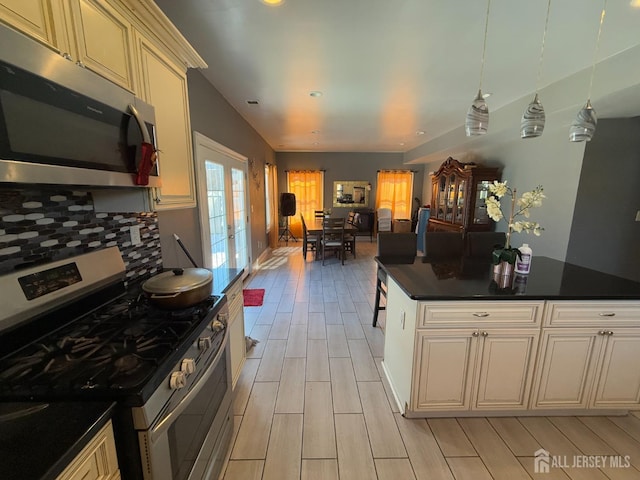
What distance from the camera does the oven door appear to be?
84 centimetres

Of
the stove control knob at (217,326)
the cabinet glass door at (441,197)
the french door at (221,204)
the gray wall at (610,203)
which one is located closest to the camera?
the stove control knob at (217,326)

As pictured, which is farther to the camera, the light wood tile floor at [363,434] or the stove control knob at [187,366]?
the light wood tile floor at [363,434]

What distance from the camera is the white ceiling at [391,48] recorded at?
5.42 feet

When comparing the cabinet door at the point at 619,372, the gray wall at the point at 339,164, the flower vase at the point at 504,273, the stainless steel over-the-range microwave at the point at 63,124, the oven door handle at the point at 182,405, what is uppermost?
the gray wall at the point at 339,164

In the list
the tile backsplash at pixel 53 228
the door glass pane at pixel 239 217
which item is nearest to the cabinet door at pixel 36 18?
the tile backsplash at pixel 53 228

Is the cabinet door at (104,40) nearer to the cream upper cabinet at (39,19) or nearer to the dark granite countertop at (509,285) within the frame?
the cream upper cabinet at (39,19)

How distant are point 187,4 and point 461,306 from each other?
244cm

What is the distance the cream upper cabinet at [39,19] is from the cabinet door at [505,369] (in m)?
2.31

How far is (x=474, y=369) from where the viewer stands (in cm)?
167

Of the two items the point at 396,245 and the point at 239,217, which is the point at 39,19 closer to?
the point at 396,245

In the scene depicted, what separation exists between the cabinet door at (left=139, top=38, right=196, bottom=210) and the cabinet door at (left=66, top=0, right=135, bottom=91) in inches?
3.8

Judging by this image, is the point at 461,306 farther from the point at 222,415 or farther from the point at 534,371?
the point at 222,415

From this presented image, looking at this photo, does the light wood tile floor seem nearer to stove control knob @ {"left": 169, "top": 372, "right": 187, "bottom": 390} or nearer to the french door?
stove control knob @ {"left": 169, "top": 372, "right": 187, "bottom": 390}

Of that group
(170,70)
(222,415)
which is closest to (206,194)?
(170,70)
